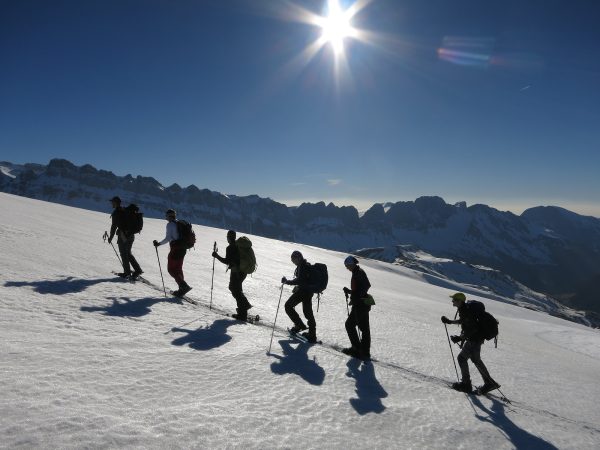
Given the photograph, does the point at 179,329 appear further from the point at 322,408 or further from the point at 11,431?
the point at 11,431

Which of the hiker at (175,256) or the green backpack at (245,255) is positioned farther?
the hiker at (175,256)

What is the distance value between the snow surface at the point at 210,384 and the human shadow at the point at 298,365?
0.14 feet

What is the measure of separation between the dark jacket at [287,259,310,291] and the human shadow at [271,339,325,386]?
169cm

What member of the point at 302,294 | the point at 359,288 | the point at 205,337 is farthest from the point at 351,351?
the point at 205,337

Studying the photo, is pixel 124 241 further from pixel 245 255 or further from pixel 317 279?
pixel 317 279

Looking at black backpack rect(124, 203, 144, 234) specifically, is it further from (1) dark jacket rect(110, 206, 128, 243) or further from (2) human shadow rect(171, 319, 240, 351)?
(2) human shadow rect(171, 319, 240, 351)

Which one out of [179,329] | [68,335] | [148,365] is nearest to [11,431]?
[148,365]

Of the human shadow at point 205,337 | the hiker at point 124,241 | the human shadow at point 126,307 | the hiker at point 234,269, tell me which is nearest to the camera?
the human shadow at point 205,337

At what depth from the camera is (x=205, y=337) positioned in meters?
7.93

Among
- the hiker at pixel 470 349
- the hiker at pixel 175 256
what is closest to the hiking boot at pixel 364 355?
the hiker at pixel 470 349

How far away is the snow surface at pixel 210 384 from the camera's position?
4.32 metres

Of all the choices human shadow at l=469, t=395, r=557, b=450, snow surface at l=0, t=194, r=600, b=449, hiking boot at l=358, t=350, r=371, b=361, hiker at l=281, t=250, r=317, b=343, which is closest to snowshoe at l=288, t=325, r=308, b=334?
hiker at l=281, t=250, r=317, b=343

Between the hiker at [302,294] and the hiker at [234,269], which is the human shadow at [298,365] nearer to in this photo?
the hiker at [302,294]

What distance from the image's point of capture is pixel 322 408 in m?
5.84
